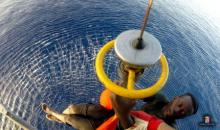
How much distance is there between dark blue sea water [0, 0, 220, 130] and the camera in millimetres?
3316

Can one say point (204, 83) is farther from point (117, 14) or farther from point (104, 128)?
point (104, 128)

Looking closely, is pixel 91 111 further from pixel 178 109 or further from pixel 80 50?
pixel 80 50

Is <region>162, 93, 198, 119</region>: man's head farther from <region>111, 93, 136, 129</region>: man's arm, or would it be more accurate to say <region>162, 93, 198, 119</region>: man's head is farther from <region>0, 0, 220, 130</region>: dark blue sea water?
<region>0, 0, 220, 130</region>: dark blue sea water

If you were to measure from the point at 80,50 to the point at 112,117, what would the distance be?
196cm

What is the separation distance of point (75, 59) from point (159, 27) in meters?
1.17

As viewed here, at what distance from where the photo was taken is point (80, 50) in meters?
3.77

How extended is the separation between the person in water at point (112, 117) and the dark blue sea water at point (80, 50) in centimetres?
68

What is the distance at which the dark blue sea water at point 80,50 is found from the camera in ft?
10.9

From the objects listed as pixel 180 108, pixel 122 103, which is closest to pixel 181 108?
pixel 180 108

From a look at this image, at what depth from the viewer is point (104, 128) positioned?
1875mm

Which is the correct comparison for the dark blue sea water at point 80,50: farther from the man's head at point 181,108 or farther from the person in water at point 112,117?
the man's head at point 181,108

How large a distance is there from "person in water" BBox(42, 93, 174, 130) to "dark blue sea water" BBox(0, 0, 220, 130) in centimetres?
68

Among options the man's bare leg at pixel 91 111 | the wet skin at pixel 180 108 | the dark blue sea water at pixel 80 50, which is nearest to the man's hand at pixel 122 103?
the wet skin at pixel 180 108

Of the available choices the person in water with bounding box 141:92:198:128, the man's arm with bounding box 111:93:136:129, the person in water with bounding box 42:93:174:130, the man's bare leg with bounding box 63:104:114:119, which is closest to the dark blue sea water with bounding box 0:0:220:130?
the person in water with bounding box 42:93:174:130
